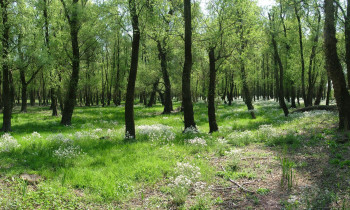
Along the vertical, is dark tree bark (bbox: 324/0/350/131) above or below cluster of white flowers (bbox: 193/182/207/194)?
above

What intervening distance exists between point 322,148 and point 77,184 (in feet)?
30.8

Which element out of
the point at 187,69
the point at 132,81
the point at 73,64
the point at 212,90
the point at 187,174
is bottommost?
the point at 187,174

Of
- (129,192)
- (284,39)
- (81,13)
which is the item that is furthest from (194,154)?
(284,39)

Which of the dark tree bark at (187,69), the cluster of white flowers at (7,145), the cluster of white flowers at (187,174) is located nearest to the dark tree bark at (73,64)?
the cluster of white flowers at (7,145)

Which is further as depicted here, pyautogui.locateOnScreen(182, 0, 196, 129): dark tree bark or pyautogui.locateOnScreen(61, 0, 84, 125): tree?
pyautogui.locateOnScreen(61, 0, 84, 125): tree

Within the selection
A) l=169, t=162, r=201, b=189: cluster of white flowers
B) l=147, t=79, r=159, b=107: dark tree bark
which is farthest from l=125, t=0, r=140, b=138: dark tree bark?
l=147, t=79, r=159, b=107: dark tree bark

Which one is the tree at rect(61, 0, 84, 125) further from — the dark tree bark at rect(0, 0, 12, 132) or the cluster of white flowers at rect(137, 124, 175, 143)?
the cluster of white flowers at rect(137, 124, 175, 143)

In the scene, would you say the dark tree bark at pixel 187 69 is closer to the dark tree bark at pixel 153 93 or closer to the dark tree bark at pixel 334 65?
the dark tree bark at pixel 334 65

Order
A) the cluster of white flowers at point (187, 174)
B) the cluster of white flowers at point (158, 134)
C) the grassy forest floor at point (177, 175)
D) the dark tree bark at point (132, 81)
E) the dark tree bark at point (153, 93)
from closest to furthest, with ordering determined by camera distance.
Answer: the grassy forest floor at point (177, 175)
the cluster of white flowers at point (187, 174)
the cluster of white flowers at point (158, 134)
the dark tree bark at point (132, 81)
the dark tree bark at point (153, 93)

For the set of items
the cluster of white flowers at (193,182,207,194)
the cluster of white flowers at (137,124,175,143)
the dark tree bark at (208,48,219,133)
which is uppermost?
the dark tree bark at (208,48,219,133)

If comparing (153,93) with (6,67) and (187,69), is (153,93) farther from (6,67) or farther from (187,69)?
(187,69)

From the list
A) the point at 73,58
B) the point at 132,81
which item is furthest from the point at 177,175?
the point at 73,58

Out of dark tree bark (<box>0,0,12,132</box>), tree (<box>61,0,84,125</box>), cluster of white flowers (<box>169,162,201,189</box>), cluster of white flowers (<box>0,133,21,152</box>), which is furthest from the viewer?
tree (<box>61,0,84,125</box>)

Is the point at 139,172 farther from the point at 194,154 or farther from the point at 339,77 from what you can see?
the point at 339,77
